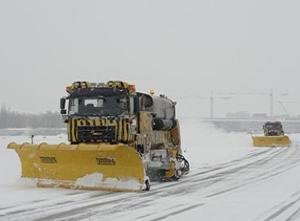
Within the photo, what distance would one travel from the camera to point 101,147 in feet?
44.5

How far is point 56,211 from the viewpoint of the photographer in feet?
34.8

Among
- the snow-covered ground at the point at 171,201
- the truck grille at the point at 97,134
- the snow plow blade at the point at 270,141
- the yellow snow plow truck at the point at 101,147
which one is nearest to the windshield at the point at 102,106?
the yellow snow plow truck at the point at 101,147

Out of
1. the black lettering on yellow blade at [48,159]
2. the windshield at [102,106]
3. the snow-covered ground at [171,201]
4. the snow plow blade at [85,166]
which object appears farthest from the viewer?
the windshield at [102,106]

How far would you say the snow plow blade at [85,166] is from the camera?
1359 centimetres

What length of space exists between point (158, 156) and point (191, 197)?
376cm

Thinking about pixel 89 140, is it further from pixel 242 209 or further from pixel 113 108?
pixel 242 209

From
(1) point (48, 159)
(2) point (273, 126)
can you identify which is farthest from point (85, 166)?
(2) point (273, 126)

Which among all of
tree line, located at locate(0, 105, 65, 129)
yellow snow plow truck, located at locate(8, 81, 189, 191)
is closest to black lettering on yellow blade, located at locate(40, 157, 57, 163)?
yellow snow plow truck, located at locate(8, 81, 189, 191)

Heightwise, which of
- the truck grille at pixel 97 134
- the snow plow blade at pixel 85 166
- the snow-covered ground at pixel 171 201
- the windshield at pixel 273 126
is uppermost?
the windshield at pixel 273 126

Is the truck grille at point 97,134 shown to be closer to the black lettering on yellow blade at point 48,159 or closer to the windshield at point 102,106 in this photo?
the windshield at point 102,106

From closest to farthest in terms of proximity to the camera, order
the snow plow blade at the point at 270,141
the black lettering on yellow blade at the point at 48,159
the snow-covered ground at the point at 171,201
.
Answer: the snow-covered ground at the point at 171,201
the black lettering on yellow blade at the point at 48,159
the snow plow blade at the point at 270,141

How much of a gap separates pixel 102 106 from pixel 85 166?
5.75ft

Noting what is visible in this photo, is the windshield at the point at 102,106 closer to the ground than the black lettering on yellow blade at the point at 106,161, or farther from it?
farther from it

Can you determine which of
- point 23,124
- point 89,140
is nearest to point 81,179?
point 89,140
